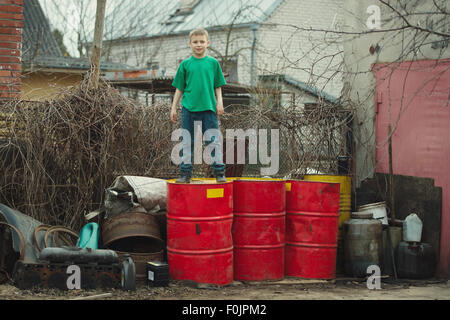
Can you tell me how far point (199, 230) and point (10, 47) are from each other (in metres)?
4.44

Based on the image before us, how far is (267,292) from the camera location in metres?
6.17

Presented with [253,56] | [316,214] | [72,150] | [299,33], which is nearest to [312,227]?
[316,214]

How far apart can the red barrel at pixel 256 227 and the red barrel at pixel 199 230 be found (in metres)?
0.27

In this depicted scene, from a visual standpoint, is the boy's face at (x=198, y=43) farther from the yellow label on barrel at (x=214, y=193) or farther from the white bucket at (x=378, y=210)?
the white bucket at (x=378, y=210)

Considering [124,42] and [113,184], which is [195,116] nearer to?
[113,184]

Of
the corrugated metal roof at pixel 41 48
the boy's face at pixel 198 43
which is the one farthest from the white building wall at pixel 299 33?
the boy's face at pixel 198 43

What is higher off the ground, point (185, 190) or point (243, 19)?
point (243, 19)

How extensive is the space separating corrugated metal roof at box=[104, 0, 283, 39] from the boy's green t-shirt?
14362mm

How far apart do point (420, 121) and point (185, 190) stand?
3.57 metres

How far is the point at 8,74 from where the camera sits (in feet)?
28.2

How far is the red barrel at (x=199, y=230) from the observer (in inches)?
242

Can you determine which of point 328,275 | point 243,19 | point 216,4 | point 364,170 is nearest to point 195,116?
point 328,275

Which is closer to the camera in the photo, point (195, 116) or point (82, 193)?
point (195, 116)

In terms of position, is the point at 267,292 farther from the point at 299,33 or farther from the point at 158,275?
the point at 299,33
